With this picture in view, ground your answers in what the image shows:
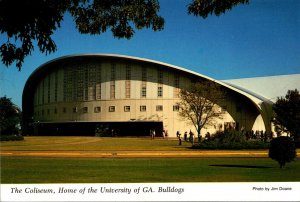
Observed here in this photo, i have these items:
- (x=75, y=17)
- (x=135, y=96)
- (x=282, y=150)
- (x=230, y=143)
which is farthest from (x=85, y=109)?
(x=75, y=17)

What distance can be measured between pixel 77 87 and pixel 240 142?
42774 mm

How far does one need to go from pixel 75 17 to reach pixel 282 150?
1126 cm

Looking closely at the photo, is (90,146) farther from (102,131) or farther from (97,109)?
(97,109)

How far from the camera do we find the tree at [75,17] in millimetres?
7926

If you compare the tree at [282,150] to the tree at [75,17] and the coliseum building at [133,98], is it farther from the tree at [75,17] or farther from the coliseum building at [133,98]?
the coliseum building at [133,98]

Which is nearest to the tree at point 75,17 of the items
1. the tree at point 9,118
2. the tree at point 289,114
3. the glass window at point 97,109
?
the tree at point 289,114

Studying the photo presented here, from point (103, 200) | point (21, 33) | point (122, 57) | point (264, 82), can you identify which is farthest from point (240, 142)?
point (264, 82)

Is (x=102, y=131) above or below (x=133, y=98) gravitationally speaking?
below

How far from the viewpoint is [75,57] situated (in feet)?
219

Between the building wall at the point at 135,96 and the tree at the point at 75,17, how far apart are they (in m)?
55.2

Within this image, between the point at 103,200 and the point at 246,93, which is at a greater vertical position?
the point at 246,93

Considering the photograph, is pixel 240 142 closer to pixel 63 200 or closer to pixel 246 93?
pixel 63 200

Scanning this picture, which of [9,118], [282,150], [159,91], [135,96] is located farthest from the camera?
[135,96]

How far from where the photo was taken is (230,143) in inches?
1165
